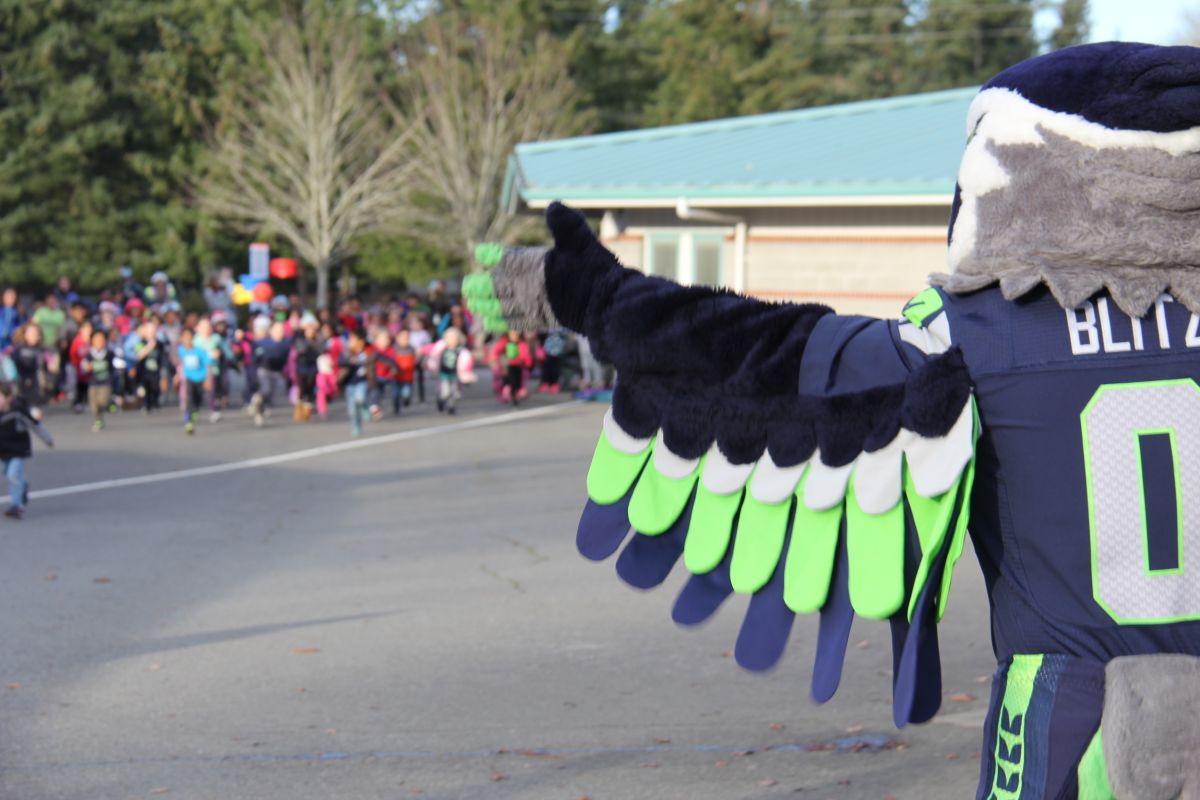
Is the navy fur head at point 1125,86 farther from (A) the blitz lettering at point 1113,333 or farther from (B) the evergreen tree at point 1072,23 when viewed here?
Result: (B) the evergreen tree at point 1072,23

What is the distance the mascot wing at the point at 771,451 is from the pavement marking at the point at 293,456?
10.5 metres

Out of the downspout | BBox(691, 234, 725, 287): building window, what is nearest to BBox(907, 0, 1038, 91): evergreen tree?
BBox(691, 234, 725, 287): building window

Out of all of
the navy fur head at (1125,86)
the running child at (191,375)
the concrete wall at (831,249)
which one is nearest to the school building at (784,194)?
the concrete wall at (831,249)

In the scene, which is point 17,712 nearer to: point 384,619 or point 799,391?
point 384,619

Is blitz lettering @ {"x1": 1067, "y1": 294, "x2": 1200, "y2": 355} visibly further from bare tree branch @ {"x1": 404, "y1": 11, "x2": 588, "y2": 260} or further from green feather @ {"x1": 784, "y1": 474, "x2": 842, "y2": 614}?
bare tree branch @ {"x1": 404, "y1": 11, "x2": 588, "y2": 260}

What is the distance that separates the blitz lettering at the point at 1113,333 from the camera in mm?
2271

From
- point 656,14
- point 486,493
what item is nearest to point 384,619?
point 486,493

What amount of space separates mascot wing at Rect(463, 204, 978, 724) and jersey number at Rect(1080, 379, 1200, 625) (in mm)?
216

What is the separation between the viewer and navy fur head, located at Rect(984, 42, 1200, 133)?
7.51 ft

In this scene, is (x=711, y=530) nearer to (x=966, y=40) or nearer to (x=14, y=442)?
(x=14, y=442)

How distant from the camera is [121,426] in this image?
17938 millimetres

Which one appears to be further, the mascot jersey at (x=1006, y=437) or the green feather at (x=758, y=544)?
the green feather at (x=758, y=544)

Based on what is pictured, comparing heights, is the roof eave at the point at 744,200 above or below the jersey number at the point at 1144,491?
above

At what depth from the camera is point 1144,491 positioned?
7.41ft
